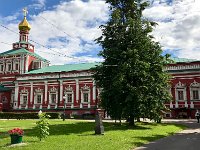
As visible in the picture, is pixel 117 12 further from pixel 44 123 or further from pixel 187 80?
pixel 187 80

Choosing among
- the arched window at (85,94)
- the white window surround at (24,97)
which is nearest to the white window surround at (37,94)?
the white window surround at (24,97)

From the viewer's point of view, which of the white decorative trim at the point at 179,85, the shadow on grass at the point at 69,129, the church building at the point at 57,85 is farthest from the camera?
the white decorative trim at the point at 179,85

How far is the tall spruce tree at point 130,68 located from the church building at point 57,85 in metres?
17.0

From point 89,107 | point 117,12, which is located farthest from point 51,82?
point 117,12

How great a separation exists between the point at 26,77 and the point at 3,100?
7005mm

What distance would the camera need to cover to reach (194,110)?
1644 inches

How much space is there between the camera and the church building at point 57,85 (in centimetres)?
4281

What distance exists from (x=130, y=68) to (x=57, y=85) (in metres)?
30.6

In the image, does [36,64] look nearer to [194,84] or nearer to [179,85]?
[179,85]

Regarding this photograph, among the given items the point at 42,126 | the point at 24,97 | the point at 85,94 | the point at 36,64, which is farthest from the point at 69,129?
the point at 36,64

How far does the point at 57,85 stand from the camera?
52.9 m

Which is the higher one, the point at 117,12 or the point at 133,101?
the point at 117,12

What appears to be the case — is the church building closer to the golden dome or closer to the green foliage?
the golden dome

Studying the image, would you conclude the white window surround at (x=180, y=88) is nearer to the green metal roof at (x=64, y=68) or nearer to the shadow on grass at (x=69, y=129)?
the green metal roof at (x=64, y=68)
